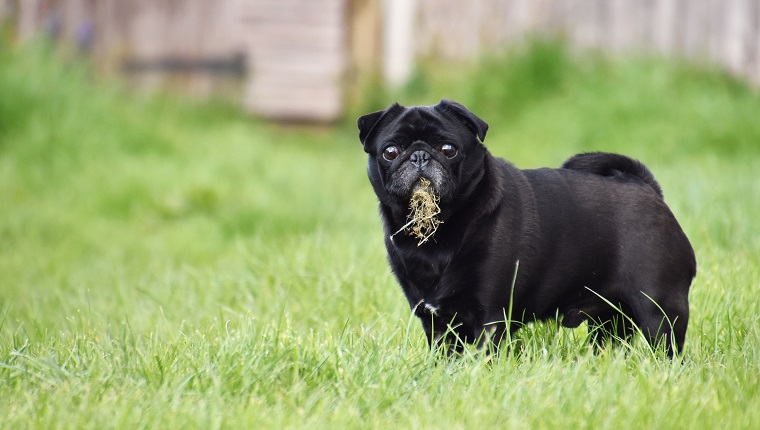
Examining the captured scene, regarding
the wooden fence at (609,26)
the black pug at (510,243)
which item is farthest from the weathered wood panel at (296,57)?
the black pug at (510,243)

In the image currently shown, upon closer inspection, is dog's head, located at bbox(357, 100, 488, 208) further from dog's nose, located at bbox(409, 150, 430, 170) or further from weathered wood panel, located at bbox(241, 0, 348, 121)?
weathered wood panel, located at bbox(241, 0, 348, 121)

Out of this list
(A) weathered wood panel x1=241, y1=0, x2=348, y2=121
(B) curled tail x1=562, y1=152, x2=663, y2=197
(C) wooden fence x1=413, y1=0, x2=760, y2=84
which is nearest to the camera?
(B) curled tail x1=562, y1=152, x2=663, y2=197

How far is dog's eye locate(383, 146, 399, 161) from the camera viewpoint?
3.46 meters

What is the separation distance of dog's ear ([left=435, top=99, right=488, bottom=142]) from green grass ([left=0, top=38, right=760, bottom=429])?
763mm

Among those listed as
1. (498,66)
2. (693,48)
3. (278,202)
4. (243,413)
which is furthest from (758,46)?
(243,413)

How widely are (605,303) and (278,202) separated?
4482 millimetres

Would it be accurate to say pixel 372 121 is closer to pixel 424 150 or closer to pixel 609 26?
pixel 424 150

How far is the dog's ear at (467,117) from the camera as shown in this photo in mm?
3438

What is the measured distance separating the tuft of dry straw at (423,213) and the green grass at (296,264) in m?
0.35

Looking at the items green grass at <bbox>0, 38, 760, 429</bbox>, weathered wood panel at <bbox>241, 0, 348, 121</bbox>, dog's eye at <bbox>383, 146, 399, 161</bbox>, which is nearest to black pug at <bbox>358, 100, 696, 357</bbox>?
dog's eye at <bbox>383, 146, 399, 161</bbox>

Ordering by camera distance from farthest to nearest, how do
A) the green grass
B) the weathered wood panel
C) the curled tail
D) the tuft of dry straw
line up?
the weathered wood panel, the curled tail, the tuft of dry straw, the green grass

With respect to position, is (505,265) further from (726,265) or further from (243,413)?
(726,265)

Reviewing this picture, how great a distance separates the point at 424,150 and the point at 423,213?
9.1 inches

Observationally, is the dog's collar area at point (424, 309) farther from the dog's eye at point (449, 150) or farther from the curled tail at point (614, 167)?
the curled tail at point (614, 167)
